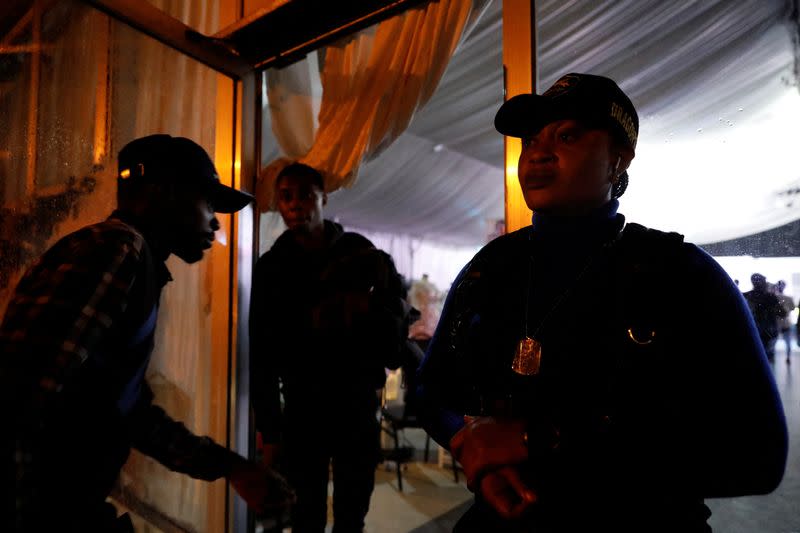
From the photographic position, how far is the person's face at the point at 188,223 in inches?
56.6

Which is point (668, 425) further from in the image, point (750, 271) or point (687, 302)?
point (750, 271)

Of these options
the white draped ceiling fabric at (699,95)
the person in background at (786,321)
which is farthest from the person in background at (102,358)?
the person in background at (786,321)

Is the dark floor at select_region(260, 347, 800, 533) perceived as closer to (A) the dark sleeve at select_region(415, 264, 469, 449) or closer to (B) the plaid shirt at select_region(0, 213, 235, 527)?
(A) the dark sleeve at select_region(415, 264, 469, 449)

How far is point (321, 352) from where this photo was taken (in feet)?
6.98

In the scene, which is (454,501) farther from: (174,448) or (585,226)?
(585,226)

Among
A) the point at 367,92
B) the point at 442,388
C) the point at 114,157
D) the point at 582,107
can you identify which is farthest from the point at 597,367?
the point at 114,157

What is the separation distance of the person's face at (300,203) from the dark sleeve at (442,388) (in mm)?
1223

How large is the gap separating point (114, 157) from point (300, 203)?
1.13 m

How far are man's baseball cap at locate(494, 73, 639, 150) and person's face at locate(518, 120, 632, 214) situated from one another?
0.02m

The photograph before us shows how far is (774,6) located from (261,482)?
210cm

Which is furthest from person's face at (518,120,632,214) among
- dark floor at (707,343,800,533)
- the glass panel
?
the glass panel

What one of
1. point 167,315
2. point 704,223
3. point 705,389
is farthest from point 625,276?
point 167,315

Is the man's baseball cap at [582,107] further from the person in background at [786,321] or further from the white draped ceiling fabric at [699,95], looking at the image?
the person in background at [786,321]

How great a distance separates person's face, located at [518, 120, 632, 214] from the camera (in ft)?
3.50
